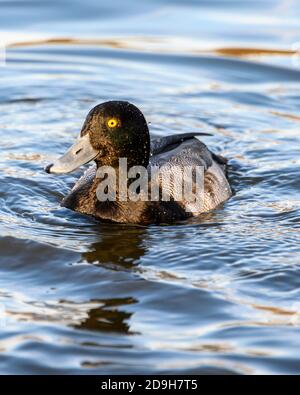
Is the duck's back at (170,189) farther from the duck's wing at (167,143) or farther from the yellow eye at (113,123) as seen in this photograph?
the yellow eye at (113,123)

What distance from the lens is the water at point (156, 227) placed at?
681 centimetres

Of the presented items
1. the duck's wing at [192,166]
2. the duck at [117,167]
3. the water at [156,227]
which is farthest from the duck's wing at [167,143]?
the water at [156,227]

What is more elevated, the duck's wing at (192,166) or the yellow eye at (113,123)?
the yellow eye at (113,123)

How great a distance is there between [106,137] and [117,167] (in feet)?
1.17

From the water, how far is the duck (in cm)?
16

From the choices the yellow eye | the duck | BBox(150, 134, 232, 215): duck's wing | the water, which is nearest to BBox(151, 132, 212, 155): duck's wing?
BBox(150, 134, 232, 215): duck's wing

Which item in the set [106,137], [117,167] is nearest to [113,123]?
[106,137]

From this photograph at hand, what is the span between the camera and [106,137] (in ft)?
30.4

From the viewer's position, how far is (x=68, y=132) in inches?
473

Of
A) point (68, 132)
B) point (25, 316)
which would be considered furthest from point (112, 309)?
point (68, 132)

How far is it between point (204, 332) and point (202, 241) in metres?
2.02

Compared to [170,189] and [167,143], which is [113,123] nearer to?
[170,189]

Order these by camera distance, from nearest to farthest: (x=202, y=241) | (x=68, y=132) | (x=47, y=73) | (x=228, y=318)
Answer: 1. (x=228, y=318)
2. (x=202, y=241)
3. (x=68, y=132)
4. (x=47, y=73)

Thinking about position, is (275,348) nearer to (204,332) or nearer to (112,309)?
(204,332)
